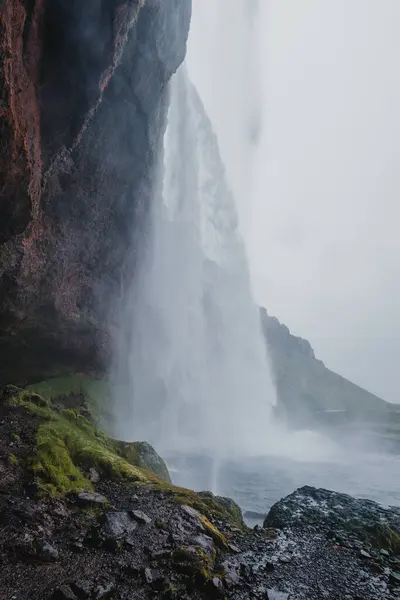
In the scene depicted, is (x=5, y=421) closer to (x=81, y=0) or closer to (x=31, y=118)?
(x=31, y=118)

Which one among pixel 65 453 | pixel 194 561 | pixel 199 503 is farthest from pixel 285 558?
pixel 65 453

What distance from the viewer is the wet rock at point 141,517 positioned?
392 inches

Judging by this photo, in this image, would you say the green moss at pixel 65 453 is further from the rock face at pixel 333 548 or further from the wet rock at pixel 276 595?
the wet rock at pixel 276 595

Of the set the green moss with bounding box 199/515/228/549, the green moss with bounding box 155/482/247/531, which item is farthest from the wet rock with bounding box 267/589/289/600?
the green moss with bounding box 155/482/247/531

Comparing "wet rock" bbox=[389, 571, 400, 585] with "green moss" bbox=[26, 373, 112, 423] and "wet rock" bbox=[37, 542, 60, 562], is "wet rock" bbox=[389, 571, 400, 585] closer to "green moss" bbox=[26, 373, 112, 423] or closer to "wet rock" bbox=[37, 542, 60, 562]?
"wet rock" bbox=[37, 542, 60, 562]

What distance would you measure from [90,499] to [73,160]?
21139mm

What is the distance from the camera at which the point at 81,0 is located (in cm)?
1809

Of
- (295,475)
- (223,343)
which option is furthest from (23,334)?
(223,343)

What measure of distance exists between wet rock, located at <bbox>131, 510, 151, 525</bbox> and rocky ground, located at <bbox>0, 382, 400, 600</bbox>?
0.05 meters

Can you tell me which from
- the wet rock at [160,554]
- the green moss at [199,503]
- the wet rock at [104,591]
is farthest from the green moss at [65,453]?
the wet rock at [104,591]

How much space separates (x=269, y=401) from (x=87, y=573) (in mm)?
74859

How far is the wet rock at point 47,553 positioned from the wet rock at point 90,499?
7.50 ft

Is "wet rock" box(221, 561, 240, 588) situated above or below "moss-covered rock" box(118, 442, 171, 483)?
below

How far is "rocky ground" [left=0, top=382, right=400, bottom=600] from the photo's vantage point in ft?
24.5
